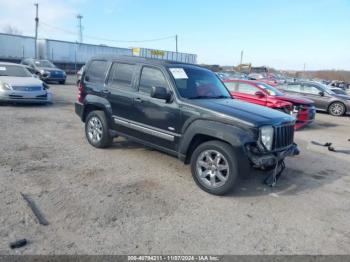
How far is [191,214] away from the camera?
4043mm

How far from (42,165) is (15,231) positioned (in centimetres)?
218

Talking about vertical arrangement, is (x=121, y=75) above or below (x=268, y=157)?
above

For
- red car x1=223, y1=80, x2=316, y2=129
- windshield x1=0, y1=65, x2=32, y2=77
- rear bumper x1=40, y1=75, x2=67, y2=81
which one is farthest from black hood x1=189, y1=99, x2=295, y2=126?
rear bumper x1=40, y1=75, x2=67, y2=81

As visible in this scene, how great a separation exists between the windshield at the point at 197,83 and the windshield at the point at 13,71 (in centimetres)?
893

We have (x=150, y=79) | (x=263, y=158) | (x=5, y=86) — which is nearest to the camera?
(x=263, y=158)

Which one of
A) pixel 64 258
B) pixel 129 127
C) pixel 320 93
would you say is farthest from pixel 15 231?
pixel 320 93

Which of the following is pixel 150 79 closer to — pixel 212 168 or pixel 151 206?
pixel 212 168

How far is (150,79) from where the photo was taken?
5676 millimetres

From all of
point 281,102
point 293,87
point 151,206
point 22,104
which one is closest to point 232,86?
point 281,102

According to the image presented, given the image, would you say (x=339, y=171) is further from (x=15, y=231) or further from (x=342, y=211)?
(x=15, y=231)

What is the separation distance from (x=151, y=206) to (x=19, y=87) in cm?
899

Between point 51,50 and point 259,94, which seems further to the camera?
point 51,50

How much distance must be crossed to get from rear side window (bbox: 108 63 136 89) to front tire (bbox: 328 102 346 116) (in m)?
12.9

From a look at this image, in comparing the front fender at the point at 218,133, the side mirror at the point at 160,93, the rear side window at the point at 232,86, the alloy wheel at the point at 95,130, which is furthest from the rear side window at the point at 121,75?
the rear side window at the point at 232,86
